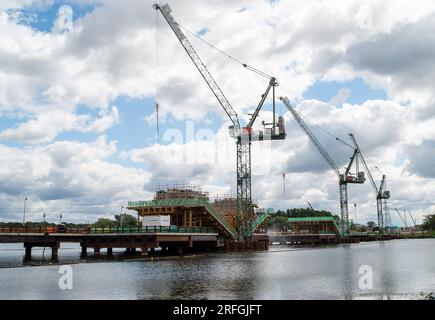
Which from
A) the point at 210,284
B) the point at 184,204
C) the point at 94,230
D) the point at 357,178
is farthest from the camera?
the point at 357,178

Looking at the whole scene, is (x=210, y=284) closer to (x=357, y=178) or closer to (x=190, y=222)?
(x=190, y=222)

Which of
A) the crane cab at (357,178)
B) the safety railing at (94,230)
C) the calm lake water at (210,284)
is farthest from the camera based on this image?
the crane cab at (357,178)

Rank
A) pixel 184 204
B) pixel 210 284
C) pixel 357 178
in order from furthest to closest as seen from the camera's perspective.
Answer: pixel 357 178, pixel 184 204, pixel 210 284

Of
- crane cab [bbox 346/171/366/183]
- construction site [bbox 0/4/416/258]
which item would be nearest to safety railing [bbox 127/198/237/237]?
construction site [bbox 0/4/416/258]

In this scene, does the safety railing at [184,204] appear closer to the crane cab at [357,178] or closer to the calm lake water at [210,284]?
the calm lake water at [210,284]

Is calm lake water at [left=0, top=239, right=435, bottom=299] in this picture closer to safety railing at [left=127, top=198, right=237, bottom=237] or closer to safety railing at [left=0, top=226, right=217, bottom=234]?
safety railing at [left=0, top=226, right=217, bottom=234]

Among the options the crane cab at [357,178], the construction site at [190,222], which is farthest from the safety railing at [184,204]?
the crane cab at [357,178]

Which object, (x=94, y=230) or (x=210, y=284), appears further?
(x=94, y=230)

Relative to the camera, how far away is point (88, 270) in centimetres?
5050

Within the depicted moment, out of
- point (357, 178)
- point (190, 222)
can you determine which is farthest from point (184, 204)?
point (357, 178)

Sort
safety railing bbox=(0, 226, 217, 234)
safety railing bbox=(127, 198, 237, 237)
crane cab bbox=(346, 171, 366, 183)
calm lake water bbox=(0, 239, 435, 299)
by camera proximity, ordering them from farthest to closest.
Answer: crane cab bbox=(346, 171, 366, 183), safety railing bbox=(127, 198, 237, 237), safety railing bbox=(0, 226, 217, 234), calm lake water bbox=(0, 239, 435, 299)
